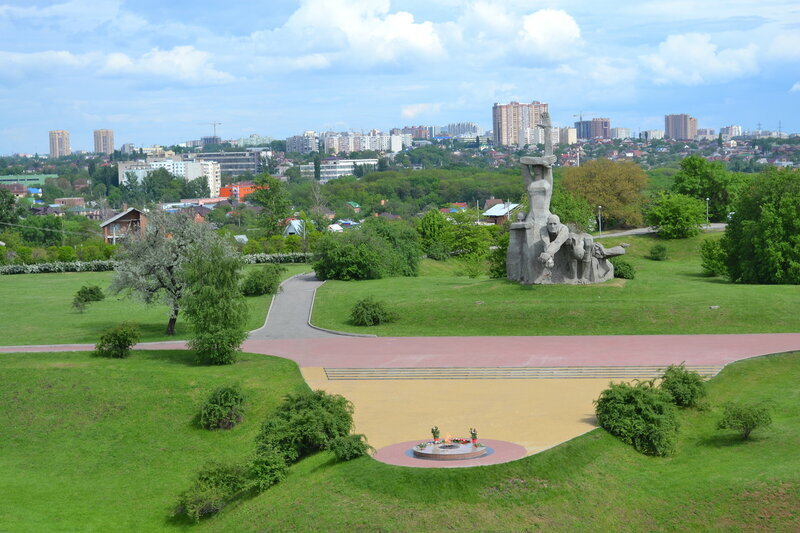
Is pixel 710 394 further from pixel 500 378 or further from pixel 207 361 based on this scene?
pixel 207 361

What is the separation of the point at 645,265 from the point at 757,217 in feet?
46.8

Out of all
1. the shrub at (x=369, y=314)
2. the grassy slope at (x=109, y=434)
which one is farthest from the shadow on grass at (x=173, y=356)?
the shrub at (x=369, y=314)

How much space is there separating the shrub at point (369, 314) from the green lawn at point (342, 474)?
10.8 meters

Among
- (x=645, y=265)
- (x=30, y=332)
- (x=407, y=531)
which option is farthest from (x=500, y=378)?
(x=645, y=265)

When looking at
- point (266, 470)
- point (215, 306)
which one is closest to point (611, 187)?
point (215, 306)

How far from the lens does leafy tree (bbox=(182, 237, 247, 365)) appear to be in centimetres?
3756

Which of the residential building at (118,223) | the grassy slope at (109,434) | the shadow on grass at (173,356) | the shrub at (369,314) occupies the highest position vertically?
the residential building at (118,223)

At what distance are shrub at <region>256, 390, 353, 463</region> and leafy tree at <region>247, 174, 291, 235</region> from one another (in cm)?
6913

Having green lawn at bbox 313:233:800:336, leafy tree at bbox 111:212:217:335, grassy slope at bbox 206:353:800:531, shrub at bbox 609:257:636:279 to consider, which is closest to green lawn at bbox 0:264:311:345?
leafy tree at bbox 111:212:217:335

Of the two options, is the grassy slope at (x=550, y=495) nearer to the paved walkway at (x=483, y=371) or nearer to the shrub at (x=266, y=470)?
the shrub at (x=266, y=470)

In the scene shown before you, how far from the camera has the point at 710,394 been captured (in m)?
32.3

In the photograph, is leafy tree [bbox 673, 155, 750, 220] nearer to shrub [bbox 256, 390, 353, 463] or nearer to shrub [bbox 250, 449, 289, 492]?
shrub [bbox 256, 390, 353, 463]

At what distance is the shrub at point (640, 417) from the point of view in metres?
26.9

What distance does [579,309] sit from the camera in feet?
149
